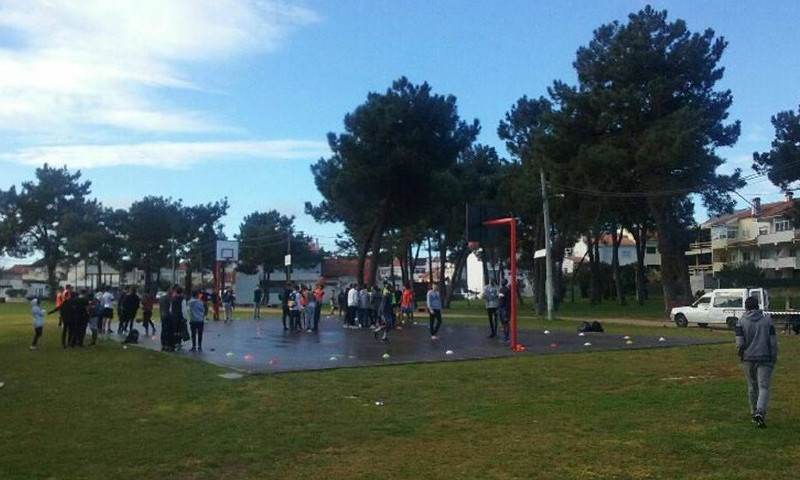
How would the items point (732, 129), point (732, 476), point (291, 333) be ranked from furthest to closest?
point (732, 129)
point (291, 333)
point (732, 476)

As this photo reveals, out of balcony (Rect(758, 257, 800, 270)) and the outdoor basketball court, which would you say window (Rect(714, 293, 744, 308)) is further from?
balcony (Rect(758, 257, 800, 270))

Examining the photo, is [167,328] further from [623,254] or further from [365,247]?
[623,254]

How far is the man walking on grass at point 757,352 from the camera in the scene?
29.9 ft

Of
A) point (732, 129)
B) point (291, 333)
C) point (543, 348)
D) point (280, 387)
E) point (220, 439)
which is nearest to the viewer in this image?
point (220, 439)

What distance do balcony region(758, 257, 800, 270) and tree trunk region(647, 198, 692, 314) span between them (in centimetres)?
3515

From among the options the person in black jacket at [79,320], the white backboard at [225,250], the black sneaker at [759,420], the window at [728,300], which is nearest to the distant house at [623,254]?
the white backboard at [225,250]

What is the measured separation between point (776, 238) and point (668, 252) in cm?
4318

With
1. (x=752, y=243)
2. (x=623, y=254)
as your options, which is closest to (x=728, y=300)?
(x=752, y=243)

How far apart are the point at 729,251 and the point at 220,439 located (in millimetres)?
89181

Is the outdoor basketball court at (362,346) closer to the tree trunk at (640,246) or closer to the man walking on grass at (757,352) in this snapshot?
the man walking on grass at (757,352)

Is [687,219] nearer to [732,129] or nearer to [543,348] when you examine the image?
[732,129]

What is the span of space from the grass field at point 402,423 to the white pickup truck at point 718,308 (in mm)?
18232

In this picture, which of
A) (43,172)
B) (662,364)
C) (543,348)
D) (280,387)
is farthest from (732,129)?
(43,172)

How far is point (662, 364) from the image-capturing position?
16.0 m
